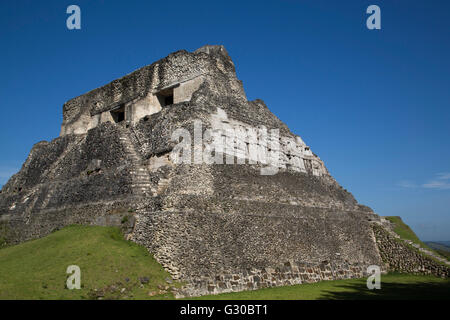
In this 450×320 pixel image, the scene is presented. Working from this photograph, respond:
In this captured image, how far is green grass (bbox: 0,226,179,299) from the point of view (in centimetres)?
1080

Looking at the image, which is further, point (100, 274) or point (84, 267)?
point (84, 267)

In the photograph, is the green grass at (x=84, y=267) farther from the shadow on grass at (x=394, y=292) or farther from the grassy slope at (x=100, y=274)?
the shadow on grass at (x=394, y=292)

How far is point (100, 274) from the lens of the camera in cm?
1175

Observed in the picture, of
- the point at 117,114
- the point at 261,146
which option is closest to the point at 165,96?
the point at 117,114

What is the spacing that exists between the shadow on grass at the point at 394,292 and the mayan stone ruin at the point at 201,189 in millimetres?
2229

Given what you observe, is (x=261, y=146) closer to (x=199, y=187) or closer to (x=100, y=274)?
(x=199, y=187)

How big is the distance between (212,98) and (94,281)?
34.1 feet

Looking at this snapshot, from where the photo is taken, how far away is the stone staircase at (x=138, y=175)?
1625cm

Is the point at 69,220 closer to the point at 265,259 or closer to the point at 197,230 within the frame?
Result: the point at 197,230

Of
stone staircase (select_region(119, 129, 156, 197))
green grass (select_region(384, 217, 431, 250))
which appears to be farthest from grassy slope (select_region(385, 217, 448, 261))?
stone staircase (select_region(119, 129, 156, 197))

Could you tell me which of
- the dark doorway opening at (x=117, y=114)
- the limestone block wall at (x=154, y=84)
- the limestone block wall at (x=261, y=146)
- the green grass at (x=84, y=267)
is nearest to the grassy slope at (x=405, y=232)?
the limestone block wall at (x=261, y=146)

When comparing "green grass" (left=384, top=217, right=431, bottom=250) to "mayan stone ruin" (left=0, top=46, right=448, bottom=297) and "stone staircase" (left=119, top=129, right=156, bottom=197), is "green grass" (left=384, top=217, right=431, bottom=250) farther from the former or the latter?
"stone staircase" (left=119, top=129, right=156, bottom=197)

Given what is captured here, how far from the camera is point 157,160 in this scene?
1723 centimetres

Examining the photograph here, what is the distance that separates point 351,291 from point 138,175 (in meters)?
9.75
